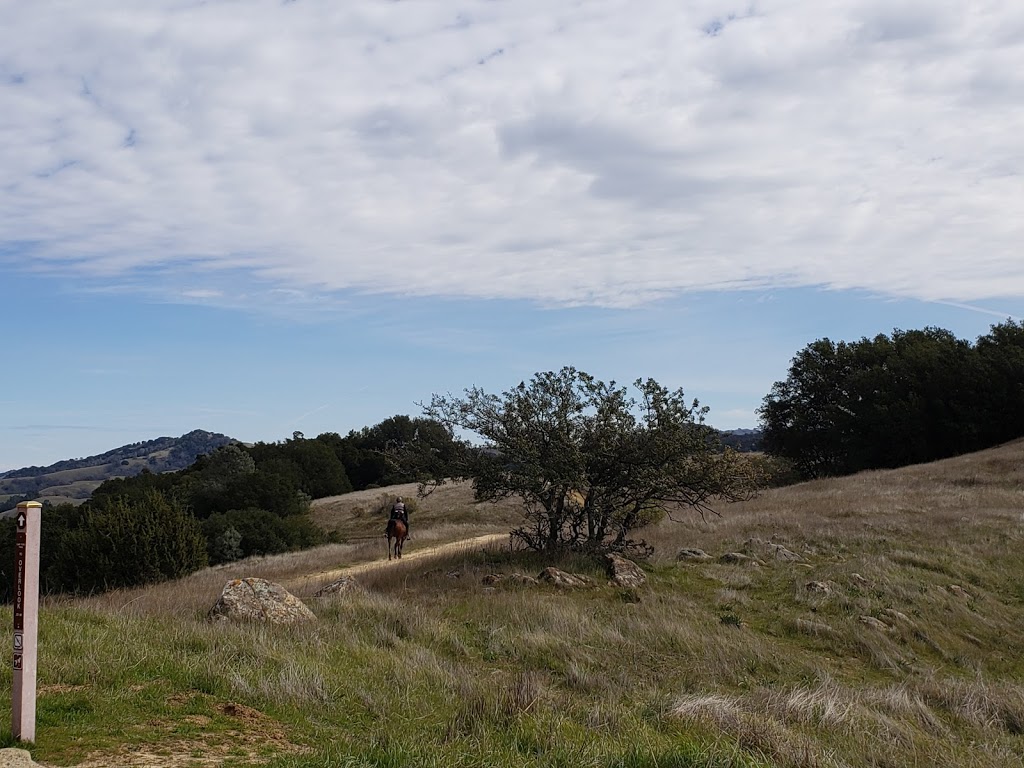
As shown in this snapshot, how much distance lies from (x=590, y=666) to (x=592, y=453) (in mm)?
7207

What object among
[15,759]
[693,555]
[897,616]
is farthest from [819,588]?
[15,759]

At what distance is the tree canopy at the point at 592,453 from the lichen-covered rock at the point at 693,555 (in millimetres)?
1258

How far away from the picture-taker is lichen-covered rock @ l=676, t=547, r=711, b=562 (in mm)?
18109

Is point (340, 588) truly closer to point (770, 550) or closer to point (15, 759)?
point (15, 759)

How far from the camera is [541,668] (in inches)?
408

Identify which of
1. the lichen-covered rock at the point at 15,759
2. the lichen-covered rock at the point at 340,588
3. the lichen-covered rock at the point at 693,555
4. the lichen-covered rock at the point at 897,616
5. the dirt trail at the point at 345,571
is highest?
the lichen-covered rock at the point at 15,759

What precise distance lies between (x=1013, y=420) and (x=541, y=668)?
53863 millimetres

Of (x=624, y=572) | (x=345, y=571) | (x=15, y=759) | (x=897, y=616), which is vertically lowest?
(x=897, y=616)

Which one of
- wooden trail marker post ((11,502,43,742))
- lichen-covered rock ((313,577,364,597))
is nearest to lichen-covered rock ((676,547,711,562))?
lichen-covered rock ((313,577,364,597))

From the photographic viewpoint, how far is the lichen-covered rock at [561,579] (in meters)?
15.1

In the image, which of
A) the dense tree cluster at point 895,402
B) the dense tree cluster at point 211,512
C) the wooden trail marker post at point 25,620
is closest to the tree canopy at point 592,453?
the dense tree cluster at point 211,512

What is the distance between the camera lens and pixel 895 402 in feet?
180

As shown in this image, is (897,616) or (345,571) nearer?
(897,616)

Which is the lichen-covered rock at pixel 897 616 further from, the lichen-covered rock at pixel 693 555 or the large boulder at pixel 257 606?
the large boulder at pixel 257 606
